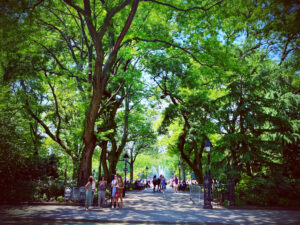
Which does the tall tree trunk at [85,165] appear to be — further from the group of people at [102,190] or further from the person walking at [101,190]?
the person walking at [101,190]

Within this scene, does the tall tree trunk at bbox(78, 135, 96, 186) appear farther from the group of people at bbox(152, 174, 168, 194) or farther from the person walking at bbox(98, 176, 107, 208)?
the group of people at bbox(152, 174, 168, 194)

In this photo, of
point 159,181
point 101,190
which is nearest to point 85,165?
point 101,190

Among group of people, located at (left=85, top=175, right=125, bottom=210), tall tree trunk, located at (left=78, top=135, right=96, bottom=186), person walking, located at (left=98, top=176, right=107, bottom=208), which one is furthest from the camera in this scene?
tall tree trunk, located at (left=78, top=135, right=96, bottom=186)

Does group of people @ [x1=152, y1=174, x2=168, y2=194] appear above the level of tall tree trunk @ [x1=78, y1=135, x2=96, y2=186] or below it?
below

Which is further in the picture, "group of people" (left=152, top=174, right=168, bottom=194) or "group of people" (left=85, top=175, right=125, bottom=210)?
"group of people" (left=152, top=174, right=168, bottom=194)

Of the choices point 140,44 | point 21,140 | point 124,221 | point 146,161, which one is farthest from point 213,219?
point 146,161

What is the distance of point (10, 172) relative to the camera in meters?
14.5

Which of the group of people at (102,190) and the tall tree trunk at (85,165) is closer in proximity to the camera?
the group of people at (102,190)

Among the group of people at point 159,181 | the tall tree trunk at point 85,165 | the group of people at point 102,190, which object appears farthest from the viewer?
the group of people at point 159,181

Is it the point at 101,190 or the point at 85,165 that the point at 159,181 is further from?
the point at 101,190

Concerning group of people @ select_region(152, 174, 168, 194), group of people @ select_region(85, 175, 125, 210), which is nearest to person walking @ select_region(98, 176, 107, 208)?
group of people @ select_region(85, 175, 125, 210)

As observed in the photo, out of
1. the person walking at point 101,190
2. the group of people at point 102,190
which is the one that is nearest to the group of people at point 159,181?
the group of people at point 102,190

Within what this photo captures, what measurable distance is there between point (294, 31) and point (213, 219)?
7.93 meters

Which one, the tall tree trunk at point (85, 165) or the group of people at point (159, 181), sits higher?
the tall tree trunk at point (85, 165)
